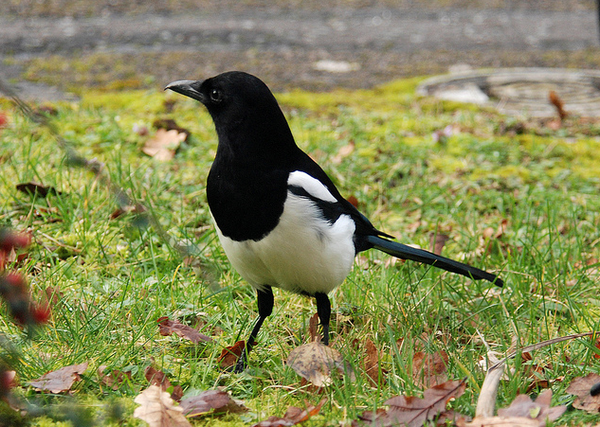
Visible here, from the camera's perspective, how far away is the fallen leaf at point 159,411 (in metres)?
1.75

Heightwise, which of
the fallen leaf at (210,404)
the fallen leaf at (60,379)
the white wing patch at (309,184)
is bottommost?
the fallen leaf at (210,404)

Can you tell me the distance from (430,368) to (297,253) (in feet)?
1.85

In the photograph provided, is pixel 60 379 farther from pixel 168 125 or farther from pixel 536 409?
pixel 168 125

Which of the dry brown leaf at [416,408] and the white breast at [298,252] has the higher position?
the white breast at [298,252]

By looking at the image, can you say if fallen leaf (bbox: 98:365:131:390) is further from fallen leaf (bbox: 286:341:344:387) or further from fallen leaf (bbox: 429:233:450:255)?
fallen leaf (bbox: 429:233:450:255)

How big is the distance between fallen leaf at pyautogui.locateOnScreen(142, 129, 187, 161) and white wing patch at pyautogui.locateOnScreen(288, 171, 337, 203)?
1.90 metres

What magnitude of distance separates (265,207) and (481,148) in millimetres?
2635

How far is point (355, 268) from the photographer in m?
2.89

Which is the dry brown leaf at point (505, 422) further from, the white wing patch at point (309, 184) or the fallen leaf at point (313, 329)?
the white wing patch at point (309, 184)

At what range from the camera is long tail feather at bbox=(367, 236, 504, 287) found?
2658mm

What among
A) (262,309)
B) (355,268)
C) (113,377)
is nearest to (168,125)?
(355,268)

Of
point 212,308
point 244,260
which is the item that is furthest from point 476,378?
point 212,308

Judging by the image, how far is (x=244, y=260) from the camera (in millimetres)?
2238

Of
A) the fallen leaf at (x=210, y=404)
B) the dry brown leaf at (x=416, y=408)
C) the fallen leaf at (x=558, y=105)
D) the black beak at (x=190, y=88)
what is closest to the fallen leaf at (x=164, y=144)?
the black beak at (x=190, y=88)
